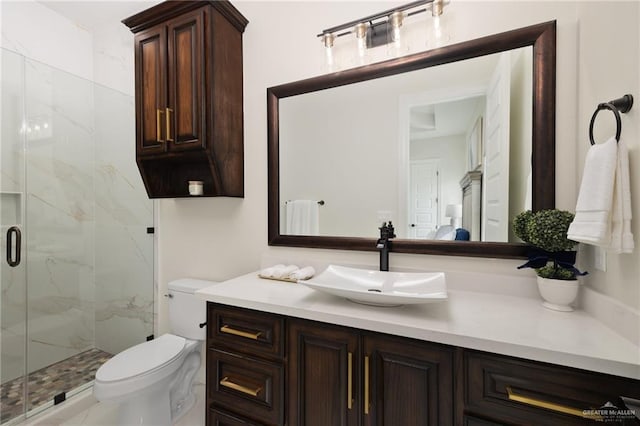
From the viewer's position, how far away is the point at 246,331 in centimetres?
115

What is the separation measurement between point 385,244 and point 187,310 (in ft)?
4.28

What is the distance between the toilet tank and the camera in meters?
1.76

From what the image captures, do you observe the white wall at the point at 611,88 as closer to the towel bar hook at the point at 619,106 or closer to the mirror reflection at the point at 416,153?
the towel bar hook at the point at 619,106

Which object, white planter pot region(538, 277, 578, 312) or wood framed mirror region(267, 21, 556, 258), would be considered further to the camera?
wood framed mirror region(267, 21, 556, 258)

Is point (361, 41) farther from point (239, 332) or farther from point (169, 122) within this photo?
point (239, 332)

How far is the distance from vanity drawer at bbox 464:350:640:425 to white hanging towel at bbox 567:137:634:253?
1.17 ft

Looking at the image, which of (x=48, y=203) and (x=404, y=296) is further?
(x=48, y=203)

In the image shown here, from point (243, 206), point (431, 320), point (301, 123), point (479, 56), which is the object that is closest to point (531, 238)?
point (431, 320)

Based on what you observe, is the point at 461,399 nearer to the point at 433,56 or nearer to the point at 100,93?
the point at 433,56

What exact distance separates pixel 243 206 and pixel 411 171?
1.04 m

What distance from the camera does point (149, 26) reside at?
1.70 meters

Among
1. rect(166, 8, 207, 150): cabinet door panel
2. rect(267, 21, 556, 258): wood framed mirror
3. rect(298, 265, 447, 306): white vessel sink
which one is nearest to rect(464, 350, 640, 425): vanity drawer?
rect(298, 265, 447, 306): white vessel sink

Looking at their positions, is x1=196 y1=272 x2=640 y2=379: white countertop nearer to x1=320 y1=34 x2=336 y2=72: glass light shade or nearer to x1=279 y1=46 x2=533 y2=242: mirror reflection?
x1=279 y1=46 x2=533 y2=242: mirror reflection

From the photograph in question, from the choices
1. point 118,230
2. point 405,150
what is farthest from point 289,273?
point 118,230
